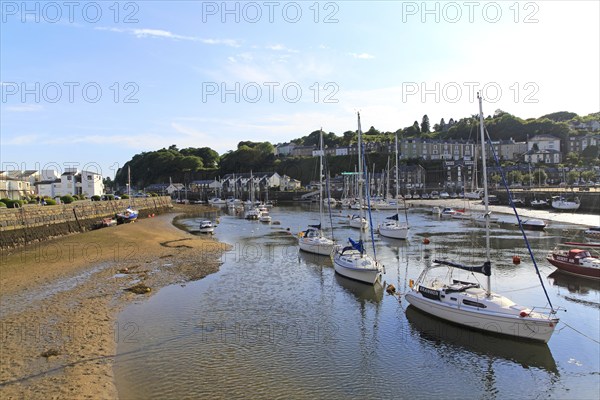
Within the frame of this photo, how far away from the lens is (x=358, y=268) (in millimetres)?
28984

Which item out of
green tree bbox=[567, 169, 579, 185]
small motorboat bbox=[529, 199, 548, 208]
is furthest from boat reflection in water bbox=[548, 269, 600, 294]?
green tree bbox=[567, 169, 579, 185]

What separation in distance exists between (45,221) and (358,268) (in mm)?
36721

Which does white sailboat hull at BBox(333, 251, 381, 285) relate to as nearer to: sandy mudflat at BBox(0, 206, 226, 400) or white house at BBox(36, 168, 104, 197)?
sandy mudflat at BBox(0, 206, 226, 400)

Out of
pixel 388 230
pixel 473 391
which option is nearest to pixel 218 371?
pixel 473 391

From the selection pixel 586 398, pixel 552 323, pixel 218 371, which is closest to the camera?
pixel 586 398

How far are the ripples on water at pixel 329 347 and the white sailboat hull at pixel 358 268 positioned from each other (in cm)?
75

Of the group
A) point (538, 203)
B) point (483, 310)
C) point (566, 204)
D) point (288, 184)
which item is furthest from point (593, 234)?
point (288, 184)

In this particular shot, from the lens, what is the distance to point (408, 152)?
171 meters

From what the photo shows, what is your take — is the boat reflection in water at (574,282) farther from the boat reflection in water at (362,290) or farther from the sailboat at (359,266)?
the boat reflection in water at (362,290)

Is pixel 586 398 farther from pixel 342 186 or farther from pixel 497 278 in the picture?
pixel 342 186

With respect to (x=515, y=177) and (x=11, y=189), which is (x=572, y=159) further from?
(x=11, y=189)

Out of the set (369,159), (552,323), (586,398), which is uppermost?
(369,159)

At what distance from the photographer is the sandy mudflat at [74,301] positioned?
14688mm

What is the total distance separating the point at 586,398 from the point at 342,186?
5572 inches
